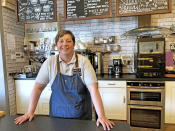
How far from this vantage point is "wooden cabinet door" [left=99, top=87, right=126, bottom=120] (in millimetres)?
2518

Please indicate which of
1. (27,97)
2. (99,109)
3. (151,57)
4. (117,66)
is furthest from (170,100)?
(27,97)

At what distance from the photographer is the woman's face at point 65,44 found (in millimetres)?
1185

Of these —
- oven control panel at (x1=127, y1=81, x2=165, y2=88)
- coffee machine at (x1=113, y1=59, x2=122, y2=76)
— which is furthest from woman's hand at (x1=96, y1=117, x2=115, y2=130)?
coffee machine at (x1=113, y1=59, x2=122, y2=76)

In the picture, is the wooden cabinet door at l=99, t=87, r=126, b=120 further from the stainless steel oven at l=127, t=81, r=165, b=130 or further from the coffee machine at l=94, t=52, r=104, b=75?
the coffee machine at l=94, t=52, r=104, b=75

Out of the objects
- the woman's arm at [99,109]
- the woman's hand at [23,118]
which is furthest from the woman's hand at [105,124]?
the woman's hand at [23,118]

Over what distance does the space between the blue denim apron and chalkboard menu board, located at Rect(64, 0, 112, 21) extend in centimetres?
162

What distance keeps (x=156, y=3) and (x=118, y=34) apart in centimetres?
96

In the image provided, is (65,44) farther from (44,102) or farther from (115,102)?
(44,102)

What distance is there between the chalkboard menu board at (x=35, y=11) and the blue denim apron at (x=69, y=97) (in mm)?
1812

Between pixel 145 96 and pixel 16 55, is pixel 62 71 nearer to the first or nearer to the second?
pixel 145 96

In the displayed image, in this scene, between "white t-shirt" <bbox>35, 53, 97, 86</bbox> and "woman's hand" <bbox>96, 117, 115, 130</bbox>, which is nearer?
"woman's hand" <bbox>96, 117, 115, 130</bbox>

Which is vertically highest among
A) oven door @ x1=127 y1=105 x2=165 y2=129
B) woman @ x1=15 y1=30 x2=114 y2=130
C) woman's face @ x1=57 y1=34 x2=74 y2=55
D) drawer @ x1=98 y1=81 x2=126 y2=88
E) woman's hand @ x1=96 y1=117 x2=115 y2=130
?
woman's face @ x1=57 y1=34 x2=74 y2=55

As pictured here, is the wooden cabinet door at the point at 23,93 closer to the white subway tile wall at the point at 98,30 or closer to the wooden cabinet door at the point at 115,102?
the white subway tile wall at the point at 98,30

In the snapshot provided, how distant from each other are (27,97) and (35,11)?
171cm
